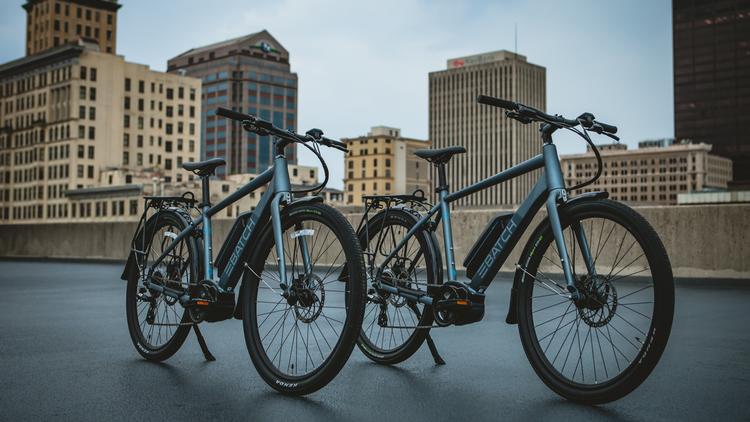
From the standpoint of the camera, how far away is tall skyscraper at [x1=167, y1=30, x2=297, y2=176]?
17800 cm

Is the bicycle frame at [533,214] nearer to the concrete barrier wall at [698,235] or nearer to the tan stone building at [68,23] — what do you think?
the concrete barrier wall at [698,235]

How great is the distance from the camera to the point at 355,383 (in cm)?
454

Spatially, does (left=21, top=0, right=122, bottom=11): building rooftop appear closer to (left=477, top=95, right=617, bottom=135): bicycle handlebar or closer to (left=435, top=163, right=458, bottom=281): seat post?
(left=435, top=163, right=458, bottom=281): seat post

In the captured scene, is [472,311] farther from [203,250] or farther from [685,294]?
[685,294]

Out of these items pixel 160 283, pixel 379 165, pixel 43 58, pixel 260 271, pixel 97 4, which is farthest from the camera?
pixel 379 165

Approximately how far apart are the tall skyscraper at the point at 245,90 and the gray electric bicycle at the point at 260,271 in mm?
171611

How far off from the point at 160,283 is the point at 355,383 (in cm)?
172

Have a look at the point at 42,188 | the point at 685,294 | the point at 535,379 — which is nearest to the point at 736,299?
the point at 685,294

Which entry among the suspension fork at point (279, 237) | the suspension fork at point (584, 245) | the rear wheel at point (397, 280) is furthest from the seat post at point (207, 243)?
the suspension fork at point (584, 245)

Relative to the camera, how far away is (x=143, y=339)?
5457 mm

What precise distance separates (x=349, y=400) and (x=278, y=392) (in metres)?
0.44

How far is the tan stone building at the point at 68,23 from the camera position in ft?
459

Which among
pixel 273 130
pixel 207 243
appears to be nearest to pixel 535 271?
pixel 273 130

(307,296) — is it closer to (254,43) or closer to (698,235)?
(698,235)
